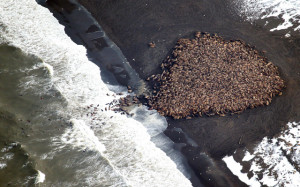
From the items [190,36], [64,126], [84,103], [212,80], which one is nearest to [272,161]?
[212,80]

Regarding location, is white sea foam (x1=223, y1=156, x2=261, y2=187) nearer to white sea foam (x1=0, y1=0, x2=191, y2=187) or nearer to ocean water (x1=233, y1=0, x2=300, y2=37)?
white sea foam (x1=0, y1=0, x2=191, y2=187)

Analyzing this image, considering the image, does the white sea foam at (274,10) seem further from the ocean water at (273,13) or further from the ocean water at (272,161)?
the ocean water at (272,161)

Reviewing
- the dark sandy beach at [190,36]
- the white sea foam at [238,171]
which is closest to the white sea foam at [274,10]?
the dark sandy beach at [190,36]


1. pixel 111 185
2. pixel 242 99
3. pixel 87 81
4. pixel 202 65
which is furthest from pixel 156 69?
pixel 111 185

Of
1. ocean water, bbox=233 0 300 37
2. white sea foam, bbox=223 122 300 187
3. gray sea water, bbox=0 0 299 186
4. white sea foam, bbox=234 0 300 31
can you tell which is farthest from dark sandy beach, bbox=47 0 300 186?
gray sea water, bbox=0 0 299 186

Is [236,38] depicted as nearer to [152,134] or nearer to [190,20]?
[190,20]
